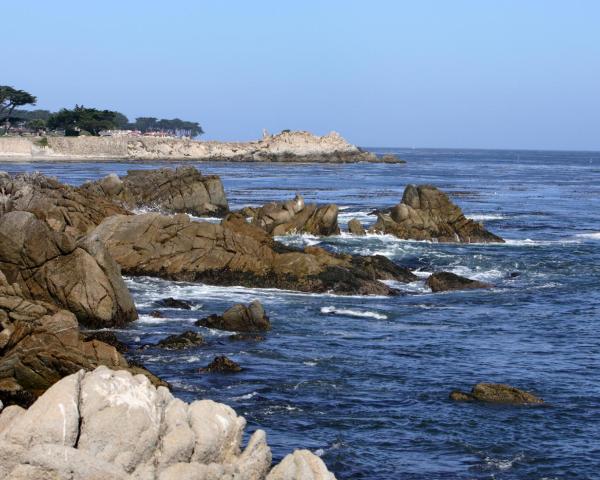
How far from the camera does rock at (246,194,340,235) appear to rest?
180 feet

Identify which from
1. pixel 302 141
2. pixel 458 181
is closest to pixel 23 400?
pixel 458 181

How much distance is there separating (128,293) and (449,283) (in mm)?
14713

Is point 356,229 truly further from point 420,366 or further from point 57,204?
point 420,366

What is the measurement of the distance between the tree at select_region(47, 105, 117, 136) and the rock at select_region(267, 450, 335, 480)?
16406cm

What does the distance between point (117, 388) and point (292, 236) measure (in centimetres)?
4201

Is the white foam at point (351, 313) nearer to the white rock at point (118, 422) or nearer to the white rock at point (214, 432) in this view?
the white rock at point (214, 432)

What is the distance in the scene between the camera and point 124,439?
39.2 ft

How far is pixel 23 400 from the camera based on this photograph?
19297mm

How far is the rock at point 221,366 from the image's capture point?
24875mm

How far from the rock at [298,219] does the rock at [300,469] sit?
4128 centimetres

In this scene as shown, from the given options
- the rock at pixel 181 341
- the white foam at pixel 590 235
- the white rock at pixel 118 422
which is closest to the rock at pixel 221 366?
the rock at pixel 181 341

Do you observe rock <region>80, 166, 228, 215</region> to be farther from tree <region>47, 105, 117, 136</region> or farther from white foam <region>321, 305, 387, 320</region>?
tree <region>47, 105, 117, 136</region>

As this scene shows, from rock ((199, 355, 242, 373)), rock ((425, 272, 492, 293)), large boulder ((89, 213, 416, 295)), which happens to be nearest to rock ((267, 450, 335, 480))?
rock ((199, 355, 242, 373))

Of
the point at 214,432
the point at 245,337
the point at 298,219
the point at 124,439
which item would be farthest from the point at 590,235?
the point at 124,439
